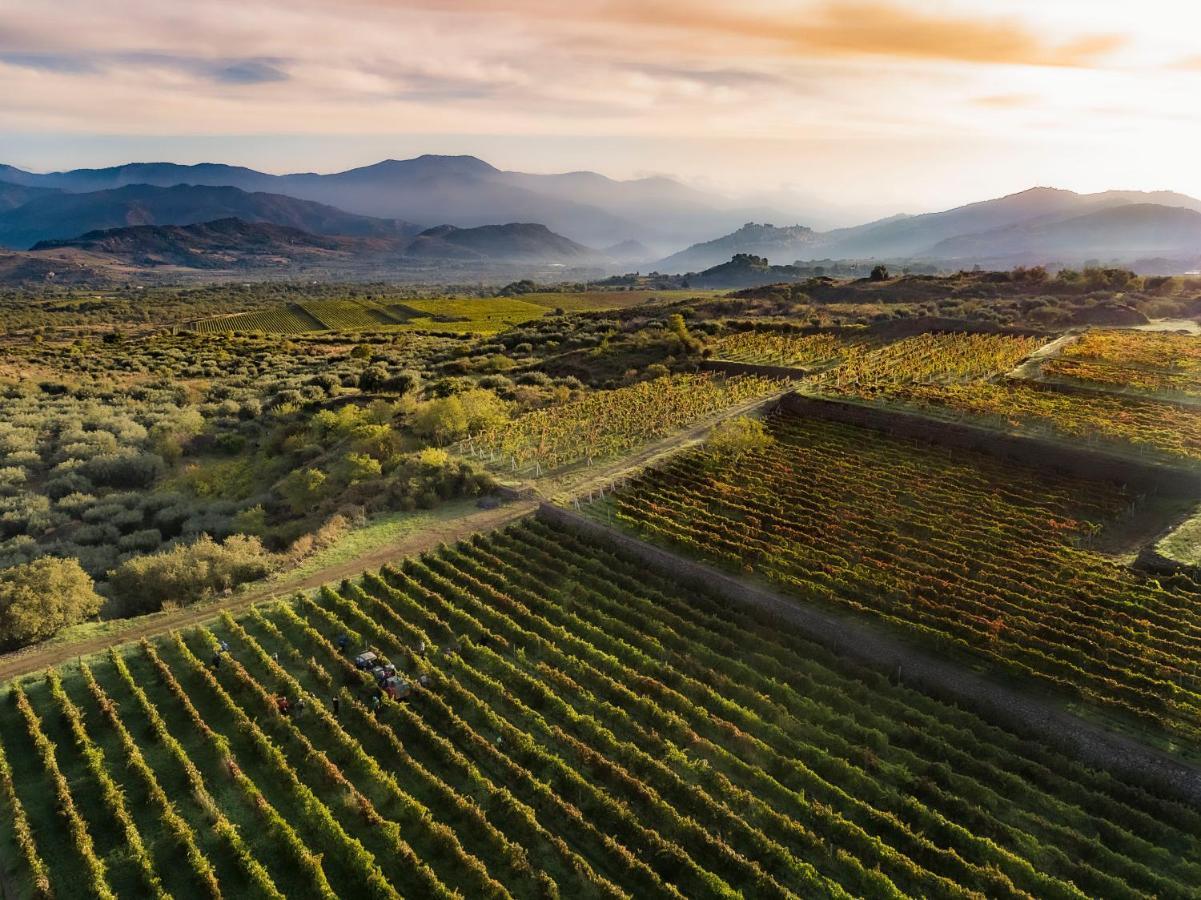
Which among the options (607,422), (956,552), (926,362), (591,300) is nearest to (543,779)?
(956,552)

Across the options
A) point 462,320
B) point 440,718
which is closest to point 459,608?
point 440,718

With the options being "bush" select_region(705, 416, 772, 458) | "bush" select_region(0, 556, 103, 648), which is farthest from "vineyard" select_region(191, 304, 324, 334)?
"bush" select_region(0, 556, 103, 648)

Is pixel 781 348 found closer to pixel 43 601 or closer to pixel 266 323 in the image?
pixel 43 601

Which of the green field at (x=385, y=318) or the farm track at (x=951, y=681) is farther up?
the green field at (x=385, y=318)

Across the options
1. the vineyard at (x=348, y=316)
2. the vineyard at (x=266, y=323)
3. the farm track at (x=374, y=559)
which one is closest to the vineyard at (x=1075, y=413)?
the farm track at (x=374, y=559)

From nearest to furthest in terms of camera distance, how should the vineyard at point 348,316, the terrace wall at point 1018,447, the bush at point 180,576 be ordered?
the bush at point 180,576
the terrace wall at point 1018,447
the vineyard at point 348,316

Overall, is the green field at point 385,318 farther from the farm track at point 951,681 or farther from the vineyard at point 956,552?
the farm track at point 951,681
